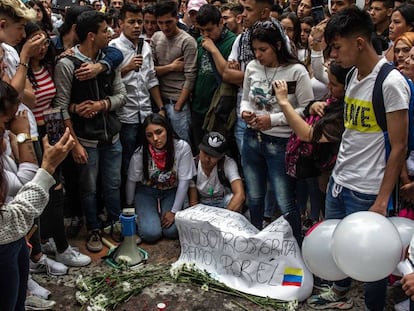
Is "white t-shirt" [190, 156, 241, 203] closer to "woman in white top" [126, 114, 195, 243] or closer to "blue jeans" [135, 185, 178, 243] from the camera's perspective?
"woman in white top" [126, 114, 195, 243]

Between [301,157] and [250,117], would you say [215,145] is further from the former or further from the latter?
[301,157]

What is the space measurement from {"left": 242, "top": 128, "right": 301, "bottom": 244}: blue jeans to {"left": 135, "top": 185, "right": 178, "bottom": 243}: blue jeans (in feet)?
2.77

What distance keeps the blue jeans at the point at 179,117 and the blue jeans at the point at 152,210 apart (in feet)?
2.29

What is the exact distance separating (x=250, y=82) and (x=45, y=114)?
1552 mm

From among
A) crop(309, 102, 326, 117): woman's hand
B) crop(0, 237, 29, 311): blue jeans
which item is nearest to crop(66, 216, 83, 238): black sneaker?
crop(0, 237, 29, 311): blue jeans

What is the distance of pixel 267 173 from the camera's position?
4043 millimetres

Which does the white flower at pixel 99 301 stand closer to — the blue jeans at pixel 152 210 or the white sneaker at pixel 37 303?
the white sneaker at pixel 37 303

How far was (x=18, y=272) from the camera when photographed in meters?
2.71

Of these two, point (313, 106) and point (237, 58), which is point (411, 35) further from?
point (237, 58)

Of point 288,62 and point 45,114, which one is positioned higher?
point 288,62

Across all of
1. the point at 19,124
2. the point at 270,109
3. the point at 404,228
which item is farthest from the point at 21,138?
the point at 404,228

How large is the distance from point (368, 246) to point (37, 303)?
7.39 feet

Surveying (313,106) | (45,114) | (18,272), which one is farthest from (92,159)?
(313,106)

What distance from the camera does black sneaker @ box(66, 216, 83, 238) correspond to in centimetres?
446
